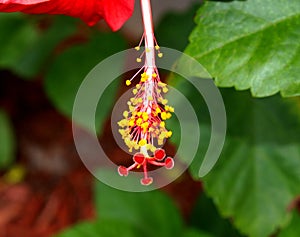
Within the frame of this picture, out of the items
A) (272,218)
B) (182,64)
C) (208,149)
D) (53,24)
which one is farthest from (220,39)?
(53,24)

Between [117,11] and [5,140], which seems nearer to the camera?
[117,11]

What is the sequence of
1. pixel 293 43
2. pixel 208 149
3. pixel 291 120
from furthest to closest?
pixel 291 120 → pixel 208 149 → pixel 293 43

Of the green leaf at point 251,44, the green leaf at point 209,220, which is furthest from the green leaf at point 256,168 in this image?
the green leaf at point 251,44

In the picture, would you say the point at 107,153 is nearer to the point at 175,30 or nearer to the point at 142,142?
the point at 175,30

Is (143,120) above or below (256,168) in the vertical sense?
above

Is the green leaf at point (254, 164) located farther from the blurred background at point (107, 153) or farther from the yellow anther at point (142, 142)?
the yellow anther at point (142, 142)

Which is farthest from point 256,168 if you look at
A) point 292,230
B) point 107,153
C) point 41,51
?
point 107,153

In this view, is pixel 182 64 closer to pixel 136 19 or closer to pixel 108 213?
pixel 108 213
